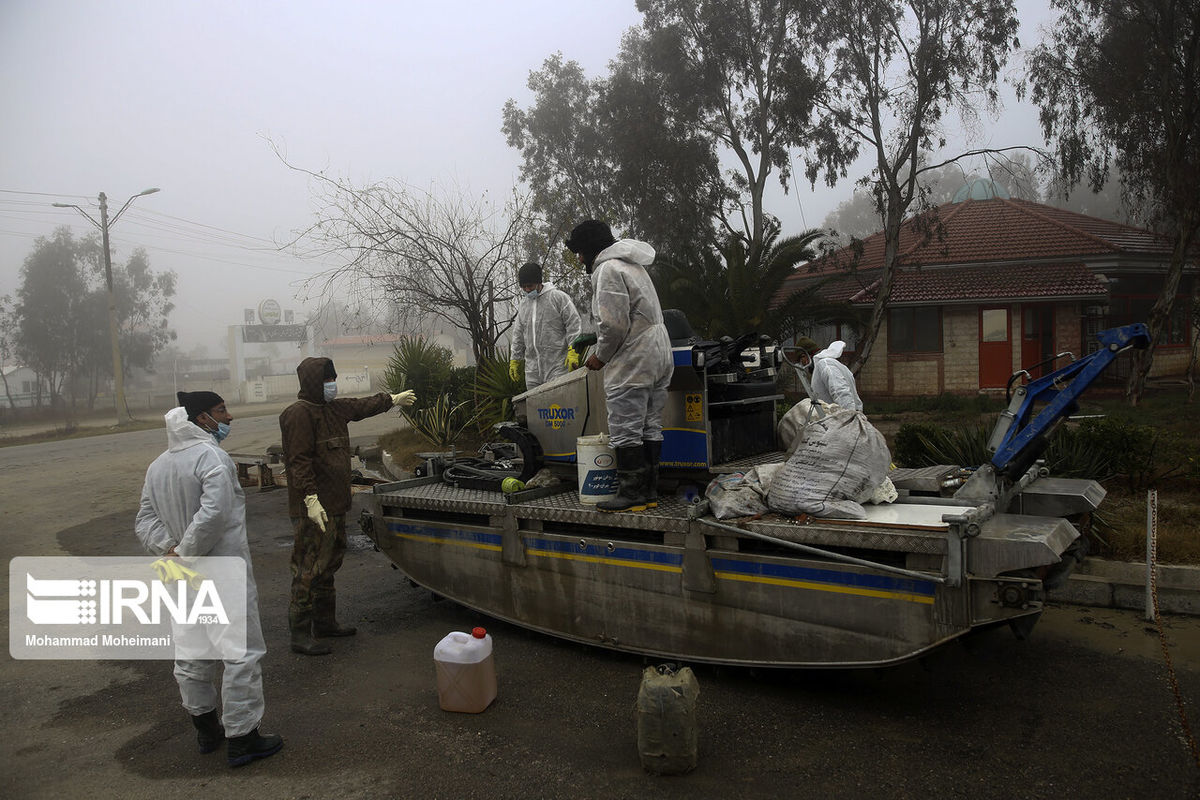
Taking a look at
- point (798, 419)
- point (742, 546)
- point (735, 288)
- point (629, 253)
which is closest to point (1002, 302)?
point (735, 288)

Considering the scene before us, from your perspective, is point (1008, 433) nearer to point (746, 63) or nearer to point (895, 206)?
point (895, 206)

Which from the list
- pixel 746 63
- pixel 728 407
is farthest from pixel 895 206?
pixel 728 407


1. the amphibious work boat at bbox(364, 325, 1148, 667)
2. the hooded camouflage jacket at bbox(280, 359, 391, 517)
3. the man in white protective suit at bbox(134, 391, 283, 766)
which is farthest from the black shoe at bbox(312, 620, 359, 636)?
the man in white protective suit at bbox(134, 391, 283, 766)

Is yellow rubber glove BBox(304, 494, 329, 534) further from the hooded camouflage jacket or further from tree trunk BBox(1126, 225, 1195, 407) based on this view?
tree trunk BBox(1126, 225, 1195, 407)

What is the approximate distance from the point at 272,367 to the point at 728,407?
64241mm

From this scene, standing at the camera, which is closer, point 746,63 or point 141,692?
point 141,692

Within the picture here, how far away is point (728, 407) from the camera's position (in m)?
4.92

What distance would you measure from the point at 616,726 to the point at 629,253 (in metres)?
2.56

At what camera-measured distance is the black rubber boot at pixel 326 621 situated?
521cm

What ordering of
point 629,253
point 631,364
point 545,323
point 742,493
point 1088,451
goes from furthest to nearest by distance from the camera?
1. point 545,323
2. point 1088,451
3. point 629,253
4. point 631,364
5. point 742,493

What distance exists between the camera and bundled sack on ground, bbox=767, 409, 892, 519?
3889 millimetres

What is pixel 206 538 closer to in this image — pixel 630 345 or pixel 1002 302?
pixel 630 345

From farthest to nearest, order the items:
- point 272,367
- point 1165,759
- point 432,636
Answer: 1. point 272,367
2. point 432,636
3. point 1165,759

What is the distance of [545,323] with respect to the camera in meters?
7.08
